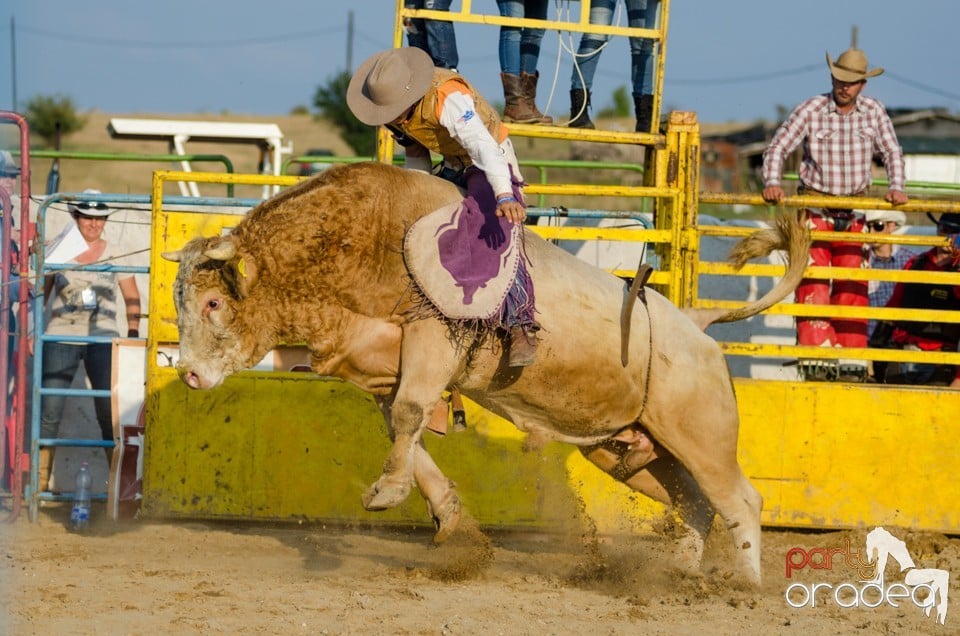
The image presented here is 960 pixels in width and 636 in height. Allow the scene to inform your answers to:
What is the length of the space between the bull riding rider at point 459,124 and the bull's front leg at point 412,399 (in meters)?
0.33

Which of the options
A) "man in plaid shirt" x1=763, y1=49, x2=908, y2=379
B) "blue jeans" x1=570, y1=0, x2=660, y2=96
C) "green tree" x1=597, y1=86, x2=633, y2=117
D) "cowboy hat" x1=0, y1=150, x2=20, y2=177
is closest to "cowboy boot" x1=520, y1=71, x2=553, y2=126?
"blue jeans" x1=570, y1=0, x2=660, y2=96

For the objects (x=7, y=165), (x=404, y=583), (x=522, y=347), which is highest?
(x=7, y=165)

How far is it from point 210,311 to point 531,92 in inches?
129

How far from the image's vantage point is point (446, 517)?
5527 millimetres

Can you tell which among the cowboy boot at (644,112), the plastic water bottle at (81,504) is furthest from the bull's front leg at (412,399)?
the cowboy boot at (644,112)

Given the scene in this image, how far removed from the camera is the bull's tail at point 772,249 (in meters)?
6.30

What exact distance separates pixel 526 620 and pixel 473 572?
35.5 inches

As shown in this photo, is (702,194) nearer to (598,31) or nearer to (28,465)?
(598,31)

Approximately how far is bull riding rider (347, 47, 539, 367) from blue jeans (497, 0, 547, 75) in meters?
2.16

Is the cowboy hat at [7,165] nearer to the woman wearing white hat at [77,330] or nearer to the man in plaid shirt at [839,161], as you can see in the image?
the woman wearing white hat at [77,330]

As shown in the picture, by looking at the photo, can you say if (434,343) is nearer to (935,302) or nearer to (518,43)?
(518,43)

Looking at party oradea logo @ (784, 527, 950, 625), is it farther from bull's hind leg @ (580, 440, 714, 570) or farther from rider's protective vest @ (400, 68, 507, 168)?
rider's protective vest @ (400, 68, 507, 168)

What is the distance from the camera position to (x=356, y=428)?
729 cm

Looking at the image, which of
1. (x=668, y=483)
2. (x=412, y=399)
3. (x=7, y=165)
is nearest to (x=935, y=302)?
(x=668, y=483)
